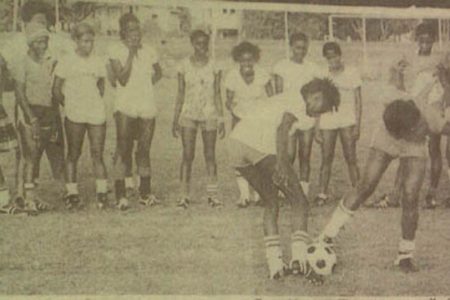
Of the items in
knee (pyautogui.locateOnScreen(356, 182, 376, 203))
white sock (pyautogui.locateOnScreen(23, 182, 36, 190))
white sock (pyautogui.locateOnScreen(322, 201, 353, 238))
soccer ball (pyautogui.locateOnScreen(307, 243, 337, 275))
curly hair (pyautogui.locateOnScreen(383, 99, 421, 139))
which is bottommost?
soccer ball (pyautogui.locateOnScreen(307, 243, 337, 275))

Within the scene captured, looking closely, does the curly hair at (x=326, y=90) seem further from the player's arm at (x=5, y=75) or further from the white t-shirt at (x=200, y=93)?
the player's arm at (x=5, y=75)

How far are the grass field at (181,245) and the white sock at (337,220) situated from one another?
0.06ft

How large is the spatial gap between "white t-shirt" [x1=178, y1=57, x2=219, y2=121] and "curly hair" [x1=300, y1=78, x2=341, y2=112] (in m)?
0.23

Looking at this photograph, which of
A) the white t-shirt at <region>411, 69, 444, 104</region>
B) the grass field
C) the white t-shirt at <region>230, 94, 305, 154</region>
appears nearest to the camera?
the grass field

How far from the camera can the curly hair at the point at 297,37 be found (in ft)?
6.94

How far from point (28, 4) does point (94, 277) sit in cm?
67

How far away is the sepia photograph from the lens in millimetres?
1997

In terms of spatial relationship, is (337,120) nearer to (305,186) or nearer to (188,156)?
(305,186)

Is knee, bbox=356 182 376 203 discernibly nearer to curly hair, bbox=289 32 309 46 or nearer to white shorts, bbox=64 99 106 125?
curly hair, bbox=289 32 309 46

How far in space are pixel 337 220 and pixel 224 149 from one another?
1.11ft

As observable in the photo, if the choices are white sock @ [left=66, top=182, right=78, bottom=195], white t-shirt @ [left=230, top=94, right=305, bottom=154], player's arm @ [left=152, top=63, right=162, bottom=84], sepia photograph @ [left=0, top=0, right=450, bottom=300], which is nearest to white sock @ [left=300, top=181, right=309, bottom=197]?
sepia photograph @ [left=0, top=0, right=450, bottom=300]

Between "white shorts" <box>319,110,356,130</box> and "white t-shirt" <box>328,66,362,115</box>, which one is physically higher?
"white t-shirt" <box>328,66,362,115</box>

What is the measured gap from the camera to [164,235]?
2.03m

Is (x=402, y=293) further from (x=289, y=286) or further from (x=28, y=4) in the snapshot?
(x=28, y=4)
